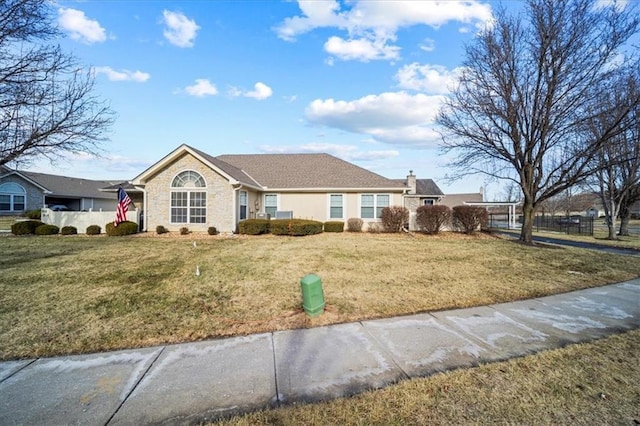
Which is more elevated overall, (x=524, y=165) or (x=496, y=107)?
(x=496, y=107)

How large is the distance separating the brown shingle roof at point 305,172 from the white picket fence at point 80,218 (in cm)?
791

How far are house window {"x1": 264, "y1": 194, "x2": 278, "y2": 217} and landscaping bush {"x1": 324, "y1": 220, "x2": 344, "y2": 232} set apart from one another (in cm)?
412

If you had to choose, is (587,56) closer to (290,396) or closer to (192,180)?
(290,396)

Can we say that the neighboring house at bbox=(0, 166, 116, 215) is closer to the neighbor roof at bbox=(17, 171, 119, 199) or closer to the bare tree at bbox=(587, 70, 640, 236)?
the neighbor roof at bbox=(17, 171, 119, 199)

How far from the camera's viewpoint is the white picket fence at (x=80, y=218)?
16.7 meters

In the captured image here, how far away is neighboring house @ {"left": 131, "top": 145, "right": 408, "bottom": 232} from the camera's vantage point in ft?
52.9

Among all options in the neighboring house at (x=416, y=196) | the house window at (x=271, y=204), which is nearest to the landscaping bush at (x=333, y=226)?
the house window at (x=271, y=204)

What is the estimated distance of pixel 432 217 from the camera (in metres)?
16.9

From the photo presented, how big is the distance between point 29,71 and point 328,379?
→ 48.2 feet

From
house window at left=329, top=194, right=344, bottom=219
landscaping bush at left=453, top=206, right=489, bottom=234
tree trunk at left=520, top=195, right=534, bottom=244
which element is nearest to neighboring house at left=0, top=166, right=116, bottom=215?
house window at left=329, top=194, right=344, bottom=219

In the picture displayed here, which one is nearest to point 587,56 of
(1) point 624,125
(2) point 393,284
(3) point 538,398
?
(1) point 624,125

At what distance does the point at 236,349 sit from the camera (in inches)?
152

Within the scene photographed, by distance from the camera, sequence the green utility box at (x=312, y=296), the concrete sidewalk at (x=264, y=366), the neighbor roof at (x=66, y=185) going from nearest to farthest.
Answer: the concrete sidewalk at (x=264, y=366)
the green utility box at (x=312, y=296)
the neighbor roof at (x=66, y=185)

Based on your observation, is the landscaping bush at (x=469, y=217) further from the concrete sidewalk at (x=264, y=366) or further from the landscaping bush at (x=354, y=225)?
the concrete sidewalk at (x=264, y=366)
